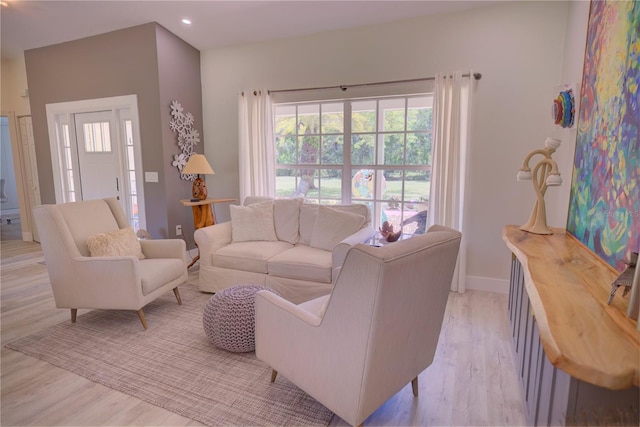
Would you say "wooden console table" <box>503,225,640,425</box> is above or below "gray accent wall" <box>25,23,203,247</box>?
below

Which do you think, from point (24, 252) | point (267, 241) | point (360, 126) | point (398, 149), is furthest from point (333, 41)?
point (24, 252)

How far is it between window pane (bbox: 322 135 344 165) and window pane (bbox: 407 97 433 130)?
77 cm

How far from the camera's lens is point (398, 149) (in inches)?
141

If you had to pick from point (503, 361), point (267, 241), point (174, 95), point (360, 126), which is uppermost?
point (174, 95)

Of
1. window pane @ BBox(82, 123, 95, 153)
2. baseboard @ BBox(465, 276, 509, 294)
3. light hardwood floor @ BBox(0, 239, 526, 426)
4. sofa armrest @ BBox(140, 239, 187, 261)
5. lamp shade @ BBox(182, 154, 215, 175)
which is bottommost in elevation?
light hardwood floor @ BBox(0, 239, 526, 426)

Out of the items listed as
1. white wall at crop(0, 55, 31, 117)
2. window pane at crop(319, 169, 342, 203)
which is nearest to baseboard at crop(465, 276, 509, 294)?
window pane at crop(319, 169, 342, 203)

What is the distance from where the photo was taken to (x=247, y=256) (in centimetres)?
310

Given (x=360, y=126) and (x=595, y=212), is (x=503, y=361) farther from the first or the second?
(x=360, y=126)

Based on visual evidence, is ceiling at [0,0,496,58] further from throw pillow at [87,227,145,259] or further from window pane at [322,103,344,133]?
throw pillow at [87,227,145,259]

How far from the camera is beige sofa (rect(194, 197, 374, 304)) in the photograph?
113 inches

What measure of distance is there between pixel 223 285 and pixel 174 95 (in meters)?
2.37

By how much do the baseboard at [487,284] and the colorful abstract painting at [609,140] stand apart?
139 centimetres

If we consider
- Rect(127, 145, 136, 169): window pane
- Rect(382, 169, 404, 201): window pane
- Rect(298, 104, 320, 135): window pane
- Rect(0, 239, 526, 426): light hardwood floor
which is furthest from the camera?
Rect(127, 145, 136, 169): window pane

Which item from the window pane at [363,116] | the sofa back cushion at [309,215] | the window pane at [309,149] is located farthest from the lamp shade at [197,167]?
the window pane at [363,116]
